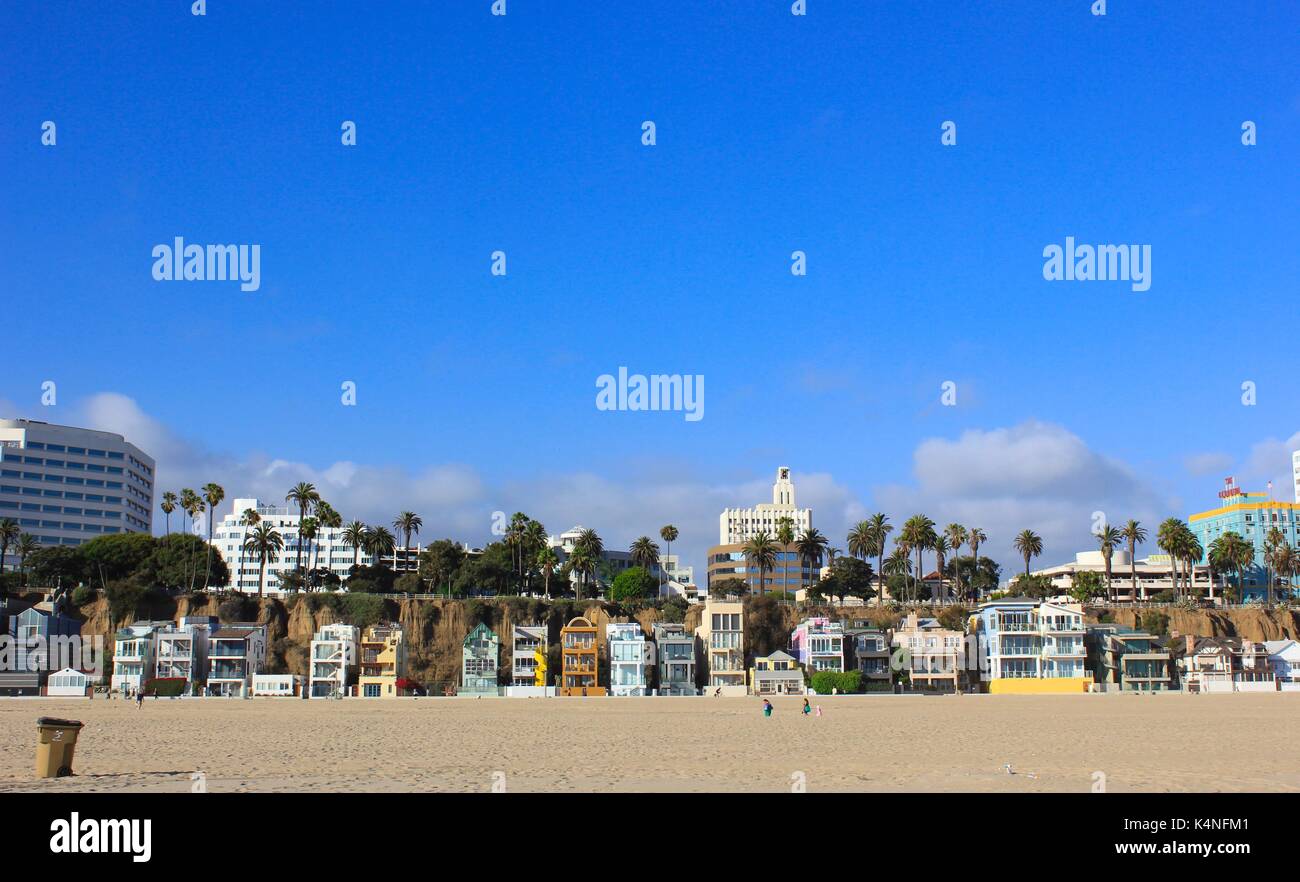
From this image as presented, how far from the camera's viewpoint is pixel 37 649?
85.2 m

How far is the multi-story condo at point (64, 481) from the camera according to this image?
14850cm

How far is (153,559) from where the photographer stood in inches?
4326

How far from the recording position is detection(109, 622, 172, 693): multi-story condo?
84062 mm

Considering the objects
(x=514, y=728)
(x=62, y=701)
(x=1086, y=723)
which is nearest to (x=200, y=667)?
(x=62, y=701)

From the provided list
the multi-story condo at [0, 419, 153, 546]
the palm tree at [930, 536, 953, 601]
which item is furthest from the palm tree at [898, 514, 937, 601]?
the multi-story condo at [0, 419, 153, 546]

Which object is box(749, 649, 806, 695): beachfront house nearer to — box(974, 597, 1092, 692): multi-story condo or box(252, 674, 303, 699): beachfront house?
box(974, 597, 1092, 692): multi-story condo

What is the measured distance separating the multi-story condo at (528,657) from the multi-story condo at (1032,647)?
37274 millimetres

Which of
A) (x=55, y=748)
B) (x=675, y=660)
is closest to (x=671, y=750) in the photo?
(x=55, y=748)

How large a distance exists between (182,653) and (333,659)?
38.8ft

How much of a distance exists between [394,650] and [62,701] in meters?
27.4


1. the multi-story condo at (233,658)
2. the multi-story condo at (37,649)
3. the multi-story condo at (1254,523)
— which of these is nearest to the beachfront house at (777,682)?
the multi-story condo at (233,658)

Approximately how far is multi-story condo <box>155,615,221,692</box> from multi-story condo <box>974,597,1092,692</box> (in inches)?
2541
